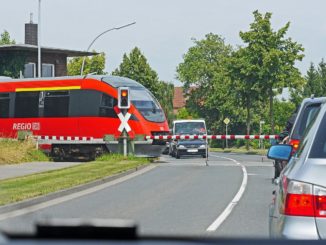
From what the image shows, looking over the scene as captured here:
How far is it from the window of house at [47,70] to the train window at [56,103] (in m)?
23.3

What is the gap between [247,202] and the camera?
14523 millimetres

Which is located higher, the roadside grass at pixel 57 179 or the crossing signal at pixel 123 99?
the crossing signal at pixel 123 99

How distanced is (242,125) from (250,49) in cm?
3761

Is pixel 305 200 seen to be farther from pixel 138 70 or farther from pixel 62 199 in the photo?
pixel 138 70

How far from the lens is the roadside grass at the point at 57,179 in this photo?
15.4m

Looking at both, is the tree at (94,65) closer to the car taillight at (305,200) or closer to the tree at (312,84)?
the tree at (312,84)

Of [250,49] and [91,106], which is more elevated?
[250,49]

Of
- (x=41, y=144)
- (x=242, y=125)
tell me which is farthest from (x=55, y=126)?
(x=242, y=125)

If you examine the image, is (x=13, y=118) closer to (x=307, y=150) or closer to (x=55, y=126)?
(x=55, y=126)

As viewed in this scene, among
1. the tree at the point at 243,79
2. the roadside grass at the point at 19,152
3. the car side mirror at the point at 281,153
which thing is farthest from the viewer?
the tree at the point at 243,79

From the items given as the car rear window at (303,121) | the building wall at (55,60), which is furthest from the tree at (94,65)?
the car rear window at (303,121)

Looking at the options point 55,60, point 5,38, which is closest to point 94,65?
point 5,38

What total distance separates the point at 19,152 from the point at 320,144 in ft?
79.8

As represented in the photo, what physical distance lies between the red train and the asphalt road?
31.9ft
